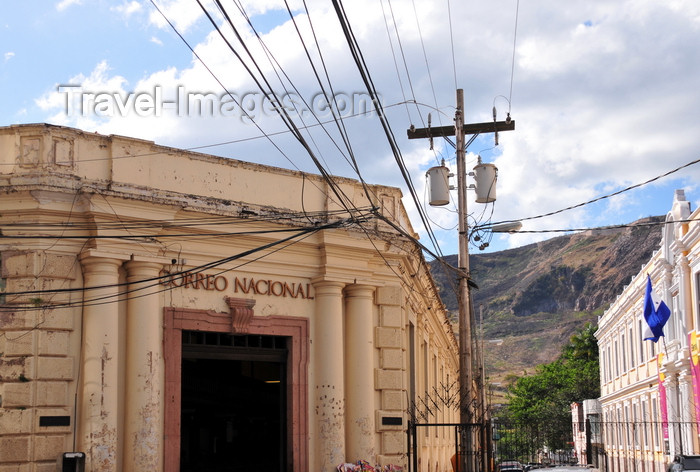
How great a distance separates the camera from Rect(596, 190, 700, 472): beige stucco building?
90.3 ft

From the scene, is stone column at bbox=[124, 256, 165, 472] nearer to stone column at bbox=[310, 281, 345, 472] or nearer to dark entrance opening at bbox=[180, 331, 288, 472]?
stone column at bbox=[310, 281, 345, 472]

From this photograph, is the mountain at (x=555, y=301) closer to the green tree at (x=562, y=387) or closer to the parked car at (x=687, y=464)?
the green tree at (x=562, y=387)

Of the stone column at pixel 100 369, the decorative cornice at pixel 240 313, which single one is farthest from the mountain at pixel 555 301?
the stone column at pixel 100 369

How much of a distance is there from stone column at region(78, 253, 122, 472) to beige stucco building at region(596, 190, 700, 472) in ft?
47.4

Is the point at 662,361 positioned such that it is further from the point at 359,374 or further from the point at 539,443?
the point at 359,374

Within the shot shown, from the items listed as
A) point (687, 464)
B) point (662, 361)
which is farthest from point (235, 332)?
point (662, 361)

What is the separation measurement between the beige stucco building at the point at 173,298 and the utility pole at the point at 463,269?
3.84 feet

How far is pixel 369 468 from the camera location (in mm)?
15617

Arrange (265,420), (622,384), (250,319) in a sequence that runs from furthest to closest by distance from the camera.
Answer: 1. (622,384)
2. (265,420)
3. (250,319)

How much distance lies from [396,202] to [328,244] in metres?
2.48

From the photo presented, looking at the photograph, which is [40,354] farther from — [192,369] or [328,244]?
[192,369]

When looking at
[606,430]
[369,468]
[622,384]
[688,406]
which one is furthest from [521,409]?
[369,468]

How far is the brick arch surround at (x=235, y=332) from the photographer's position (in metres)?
14.4

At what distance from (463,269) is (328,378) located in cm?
337
